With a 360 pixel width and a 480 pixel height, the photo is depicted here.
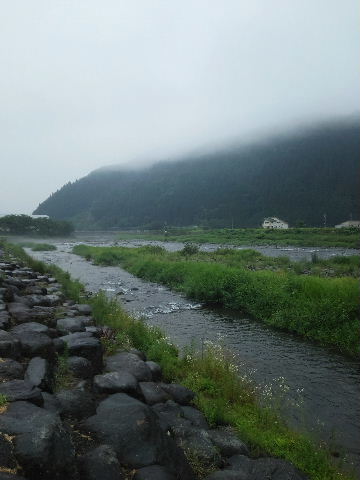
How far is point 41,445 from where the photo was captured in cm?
374

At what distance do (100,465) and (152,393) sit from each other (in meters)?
2.89

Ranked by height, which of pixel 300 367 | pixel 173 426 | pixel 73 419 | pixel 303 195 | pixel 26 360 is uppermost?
pixel 303 195

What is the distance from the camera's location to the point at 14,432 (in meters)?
3.96

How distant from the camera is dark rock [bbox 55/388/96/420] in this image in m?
5.35

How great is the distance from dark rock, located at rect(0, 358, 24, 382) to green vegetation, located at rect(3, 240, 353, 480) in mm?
3314

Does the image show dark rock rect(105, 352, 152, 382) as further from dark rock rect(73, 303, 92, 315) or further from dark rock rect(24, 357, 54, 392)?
dark rock rect(73, 303, 92, 315)

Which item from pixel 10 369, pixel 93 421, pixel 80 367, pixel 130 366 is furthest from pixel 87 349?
pixel 93 421

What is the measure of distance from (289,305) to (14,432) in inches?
559

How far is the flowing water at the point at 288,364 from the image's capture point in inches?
324

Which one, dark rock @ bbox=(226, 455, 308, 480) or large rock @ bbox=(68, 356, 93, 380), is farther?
large rock @ bbox=(68, 356, 93, 380)

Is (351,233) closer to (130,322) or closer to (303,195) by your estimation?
(130,322)

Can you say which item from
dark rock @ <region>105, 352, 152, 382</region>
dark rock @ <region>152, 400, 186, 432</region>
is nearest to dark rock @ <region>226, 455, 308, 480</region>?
dark rock @ <region>152, 400, 186, 432</region>

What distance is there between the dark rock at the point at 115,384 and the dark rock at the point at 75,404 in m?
0.44

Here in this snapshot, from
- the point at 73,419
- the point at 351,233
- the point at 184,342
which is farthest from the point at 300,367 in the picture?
the point at 351,233
